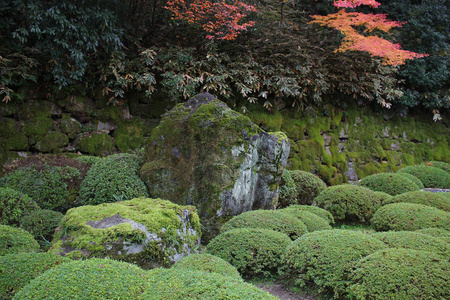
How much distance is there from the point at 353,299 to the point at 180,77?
526 centimetres

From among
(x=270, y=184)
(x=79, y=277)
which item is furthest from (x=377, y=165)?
(x=79, y=277)

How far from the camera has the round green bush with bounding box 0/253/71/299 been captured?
2.25 metres

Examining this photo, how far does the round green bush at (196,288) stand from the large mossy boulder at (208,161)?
210 cm

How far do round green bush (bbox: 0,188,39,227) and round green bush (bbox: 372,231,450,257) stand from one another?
4250 mm

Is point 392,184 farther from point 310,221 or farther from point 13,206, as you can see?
point 13,206

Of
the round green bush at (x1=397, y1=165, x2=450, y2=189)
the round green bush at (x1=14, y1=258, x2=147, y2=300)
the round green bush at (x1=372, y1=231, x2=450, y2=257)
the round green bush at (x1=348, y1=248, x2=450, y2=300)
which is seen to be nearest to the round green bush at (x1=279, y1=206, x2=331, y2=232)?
the round green bush at (x1=372, y1=231, x2=450, y2=257)

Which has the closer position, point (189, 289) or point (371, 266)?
point (189, 289)

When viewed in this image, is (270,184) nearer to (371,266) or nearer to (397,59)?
(371,266)

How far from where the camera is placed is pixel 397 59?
9328mm

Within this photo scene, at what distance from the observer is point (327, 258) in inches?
118

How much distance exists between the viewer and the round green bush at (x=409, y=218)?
163 inches

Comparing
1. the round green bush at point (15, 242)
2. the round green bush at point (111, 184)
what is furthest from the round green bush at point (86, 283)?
the round green bush at point (111, 184)

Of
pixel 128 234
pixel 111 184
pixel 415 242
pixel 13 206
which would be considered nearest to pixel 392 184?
pixel 415 242

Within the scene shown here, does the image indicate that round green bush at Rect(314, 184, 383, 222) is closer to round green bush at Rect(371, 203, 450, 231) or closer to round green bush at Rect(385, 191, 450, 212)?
round green bush at Rect(385, 191, 450, 212)
